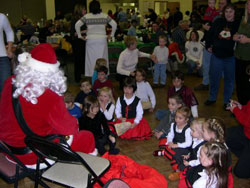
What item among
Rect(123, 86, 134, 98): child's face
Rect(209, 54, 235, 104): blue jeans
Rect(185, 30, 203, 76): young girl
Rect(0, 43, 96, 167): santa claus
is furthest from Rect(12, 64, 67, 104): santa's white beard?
Rect(185, 30, 203, 76): young girl

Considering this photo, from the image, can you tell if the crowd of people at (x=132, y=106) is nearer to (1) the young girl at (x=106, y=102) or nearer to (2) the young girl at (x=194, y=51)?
(1) the young girl at (x=106, y=102)

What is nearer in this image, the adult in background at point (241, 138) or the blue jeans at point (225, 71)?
the adult in background at point (241, 138)

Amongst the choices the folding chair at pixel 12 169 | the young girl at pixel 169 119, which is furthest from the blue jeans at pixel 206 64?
the folding chair at pixel 12 169

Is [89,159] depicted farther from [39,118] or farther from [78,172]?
[39,118]

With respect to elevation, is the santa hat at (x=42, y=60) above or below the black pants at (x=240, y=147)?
above

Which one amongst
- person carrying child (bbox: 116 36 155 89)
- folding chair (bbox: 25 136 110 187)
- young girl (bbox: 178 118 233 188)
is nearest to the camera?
folding chair (bbox: 25 136 110 187)

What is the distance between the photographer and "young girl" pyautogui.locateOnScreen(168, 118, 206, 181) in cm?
287

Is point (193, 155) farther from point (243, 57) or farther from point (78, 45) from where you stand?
point (78, 45)

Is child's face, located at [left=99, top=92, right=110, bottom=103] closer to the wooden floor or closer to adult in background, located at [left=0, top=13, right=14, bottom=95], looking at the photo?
the wooden floor

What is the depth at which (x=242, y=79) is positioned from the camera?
14.4 ft

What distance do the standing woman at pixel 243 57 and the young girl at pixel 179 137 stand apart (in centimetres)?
160

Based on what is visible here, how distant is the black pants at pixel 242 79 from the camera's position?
4.33 m

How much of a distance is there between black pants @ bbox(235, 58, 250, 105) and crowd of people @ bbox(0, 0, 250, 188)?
0.05ft

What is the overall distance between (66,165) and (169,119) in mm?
2033
